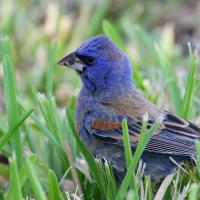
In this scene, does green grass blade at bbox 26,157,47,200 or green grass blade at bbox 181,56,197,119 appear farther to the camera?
green grass blade at bbox 181,56,197,119

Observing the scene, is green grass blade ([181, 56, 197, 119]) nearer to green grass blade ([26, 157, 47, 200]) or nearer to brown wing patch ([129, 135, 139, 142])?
brown wing patch ([129, 135, 139, 142])

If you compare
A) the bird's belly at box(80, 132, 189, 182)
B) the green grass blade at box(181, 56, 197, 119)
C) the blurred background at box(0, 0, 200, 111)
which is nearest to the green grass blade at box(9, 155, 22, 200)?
the bird's belly at box(80, 132, 189, 182)

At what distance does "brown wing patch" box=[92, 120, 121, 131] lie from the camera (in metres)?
2.98

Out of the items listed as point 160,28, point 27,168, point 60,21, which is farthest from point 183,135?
point 160,28

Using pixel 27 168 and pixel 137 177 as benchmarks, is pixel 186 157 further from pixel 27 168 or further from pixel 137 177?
pixel 27 168

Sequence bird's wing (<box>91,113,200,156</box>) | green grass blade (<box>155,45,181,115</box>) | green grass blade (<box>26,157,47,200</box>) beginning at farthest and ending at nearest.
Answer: green grass blade (<box>155,45,181,115</box>) → bird's wing (<box>91,113,200,156</box>) → green grass blade (<box>26,157,47,200</box>)

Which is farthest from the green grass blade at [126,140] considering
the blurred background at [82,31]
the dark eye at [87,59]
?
the blurred background at [82,31]

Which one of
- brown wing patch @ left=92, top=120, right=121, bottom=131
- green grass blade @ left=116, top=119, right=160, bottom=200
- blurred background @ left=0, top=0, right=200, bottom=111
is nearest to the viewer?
green grass blade @ left=116, top=119, right=160, bottom=200

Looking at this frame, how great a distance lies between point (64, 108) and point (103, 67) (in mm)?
674

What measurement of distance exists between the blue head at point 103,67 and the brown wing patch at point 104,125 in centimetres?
14

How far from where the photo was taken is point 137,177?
2.59 m

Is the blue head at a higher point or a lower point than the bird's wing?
higher

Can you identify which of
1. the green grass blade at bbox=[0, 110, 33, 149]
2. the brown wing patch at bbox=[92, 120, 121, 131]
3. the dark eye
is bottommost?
the brown wing patch at bbox=[92, 120, 121, 131]

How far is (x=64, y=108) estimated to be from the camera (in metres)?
3.74
